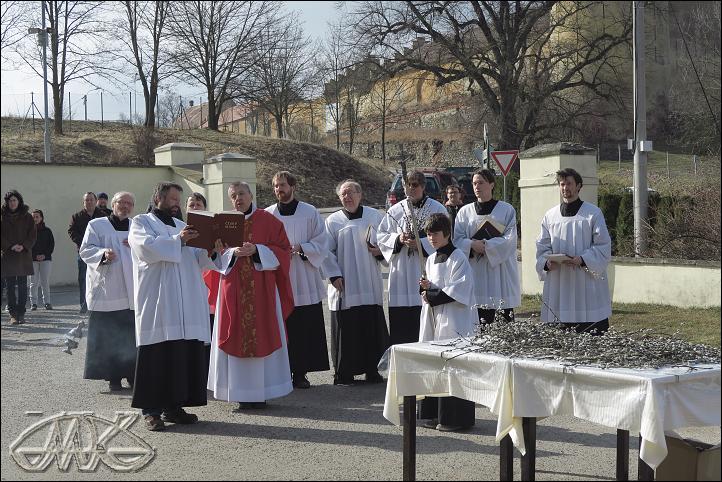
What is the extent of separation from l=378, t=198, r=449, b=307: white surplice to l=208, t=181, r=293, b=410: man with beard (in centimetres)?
122

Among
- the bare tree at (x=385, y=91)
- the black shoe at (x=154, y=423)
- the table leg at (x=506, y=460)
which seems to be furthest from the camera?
the bare tree at (x=385, y=91)

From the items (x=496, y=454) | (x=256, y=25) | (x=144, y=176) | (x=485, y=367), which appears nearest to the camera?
Result: (x=485, y=367)

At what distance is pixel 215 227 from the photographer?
7.52 meters

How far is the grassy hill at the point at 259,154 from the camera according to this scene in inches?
1119

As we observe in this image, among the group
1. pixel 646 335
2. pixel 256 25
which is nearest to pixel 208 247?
pixel 646 335

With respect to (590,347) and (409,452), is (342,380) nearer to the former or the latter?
(409,452)

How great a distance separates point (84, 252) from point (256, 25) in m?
3.79

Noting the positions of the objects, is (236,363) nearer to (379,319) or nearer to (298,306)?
(298,306)

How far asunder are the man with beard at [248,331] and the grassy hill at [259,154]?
19257mm

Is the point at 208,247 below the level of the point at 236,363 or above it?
above

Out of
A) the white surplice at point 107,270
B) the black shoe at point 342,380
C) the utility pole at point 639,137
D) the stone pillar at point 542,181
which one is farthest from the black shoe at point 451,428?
the utility pole at point 639,137

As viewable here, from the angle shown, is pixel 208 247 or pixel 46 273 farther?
pixel 46 273

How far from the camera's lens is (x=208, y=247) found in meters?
7.52

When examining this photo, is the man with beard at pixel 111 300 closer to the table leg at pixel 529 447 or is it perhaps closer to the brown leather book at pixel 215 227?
→ the brown leather book at pixel 215 227
